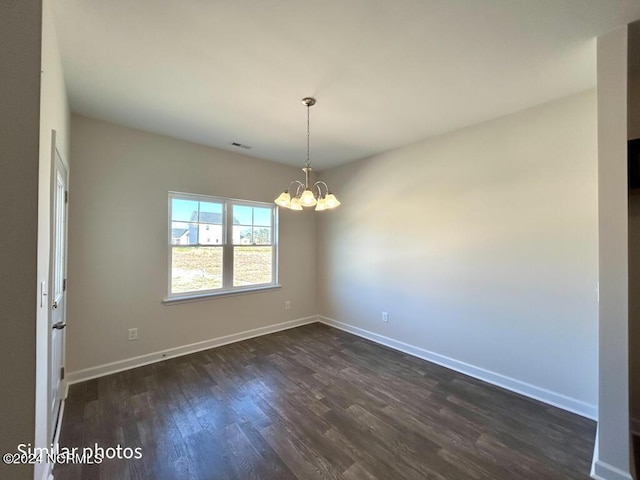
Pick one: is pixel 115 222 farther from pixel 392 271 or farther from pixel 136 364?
pixel 392 271

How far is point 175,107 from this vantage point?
103 inches

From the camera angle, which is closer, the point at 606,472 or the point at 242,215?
the point at 606,472

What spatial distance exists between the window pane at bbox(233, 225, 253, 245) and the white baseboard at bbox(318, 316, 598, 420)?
7.43 feet

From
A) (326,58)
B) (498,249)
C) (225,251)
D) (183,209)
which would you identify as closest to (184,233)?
(183,209)

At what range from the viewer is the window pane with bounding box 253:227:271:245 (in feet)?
13.9

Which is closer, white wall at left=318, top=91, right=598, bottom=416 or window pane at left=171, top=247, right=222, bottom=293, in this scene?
white wall at left=318, top=91, right=598, bottom=416

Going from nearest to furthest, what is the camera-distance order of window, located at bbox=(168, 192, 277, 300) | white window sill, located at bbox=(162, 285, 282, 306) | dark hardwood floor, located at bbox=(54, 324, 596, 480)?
dark hardwood floor, located at bbox=(54, 324, 596, 480)
white window sill, located at bbox=(162, 285, 282, 306)
window, located at bbox=(168, 192, 277, 300)

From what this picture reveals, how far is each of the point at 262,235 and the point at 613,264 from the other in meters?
3.82

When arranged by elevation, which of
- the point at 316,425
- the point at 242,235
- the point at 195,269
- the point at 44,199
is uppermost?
the point at 44,199

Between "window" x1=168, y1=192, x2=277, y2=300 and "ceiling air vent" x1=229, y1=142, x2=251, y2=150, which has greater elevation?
"ceiling air vent" x1=229, y1=142, x2=251, y2=150

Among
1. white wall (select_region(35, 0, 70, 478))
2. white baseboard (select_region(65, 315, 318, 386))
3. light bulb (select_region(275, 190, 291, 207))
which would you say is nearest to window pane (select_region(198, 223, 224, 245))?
white baseboard (select_region(65, 315, 318, 386))

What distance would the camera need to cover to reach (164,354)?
3.28 meters

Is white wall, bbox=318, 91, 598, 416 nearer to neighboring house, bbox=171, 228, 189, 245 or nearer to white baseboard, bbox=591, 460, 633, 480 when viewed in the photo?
white baseboard, bbox=591, 460, 633, 480

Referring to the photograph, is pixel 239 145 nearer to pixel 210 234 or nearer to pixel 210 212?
pixel 210 212
